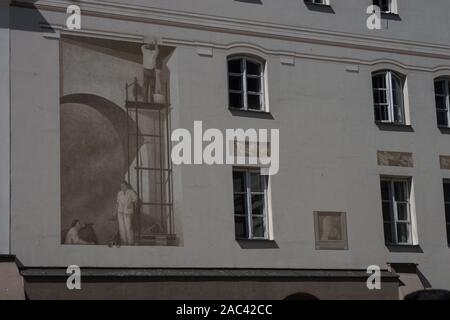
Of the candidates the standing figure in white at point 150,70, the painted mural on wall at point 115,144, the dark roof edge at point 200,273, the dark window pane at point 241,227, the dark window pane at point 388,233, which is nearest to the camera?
the dark roof edge at point 200,273

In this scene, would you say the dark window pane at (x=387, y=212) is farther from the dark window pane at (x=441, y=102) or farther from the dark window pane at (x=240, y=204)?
the dark window pane at (x=240, y=204)

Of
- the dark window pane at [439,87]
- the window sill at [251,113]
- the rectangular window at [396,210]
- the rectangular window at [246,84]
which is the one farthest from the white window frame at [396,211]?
the rectangular window at [246,84]

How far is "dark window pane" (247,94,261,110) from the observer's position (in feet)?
69.8

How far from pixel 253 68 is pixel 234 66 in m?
0.50

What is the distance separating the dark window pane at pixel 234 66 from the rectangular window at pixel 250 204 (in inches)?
91.8

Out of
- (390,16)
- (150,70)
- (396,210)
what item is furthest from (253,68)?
(396,210)

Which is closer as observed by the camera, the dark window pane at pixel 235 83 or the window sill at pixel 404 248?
the dark window pane at pixel 235 83

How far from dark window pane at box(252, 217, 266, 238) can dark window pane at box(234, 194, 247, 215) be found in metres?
0.34

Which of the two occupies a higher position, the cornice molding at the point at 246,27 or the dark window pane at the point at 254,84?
the cornice molding at the point at 246,27

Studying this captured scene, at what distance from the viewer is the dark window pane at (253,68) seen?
2141 cm

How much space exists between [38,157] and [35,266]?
2.18 m

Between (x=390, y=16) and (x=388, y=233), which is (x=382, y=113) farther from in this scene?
(x=388, y=233)

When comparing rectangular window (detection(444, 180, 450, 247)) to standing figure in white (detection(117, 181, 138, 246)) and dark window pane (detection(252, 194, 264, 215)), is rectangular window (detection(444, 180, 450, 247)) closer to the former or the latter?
dark window pane (detection(252, 194, 264, 215))

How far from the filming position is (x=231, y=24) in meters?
21.2
